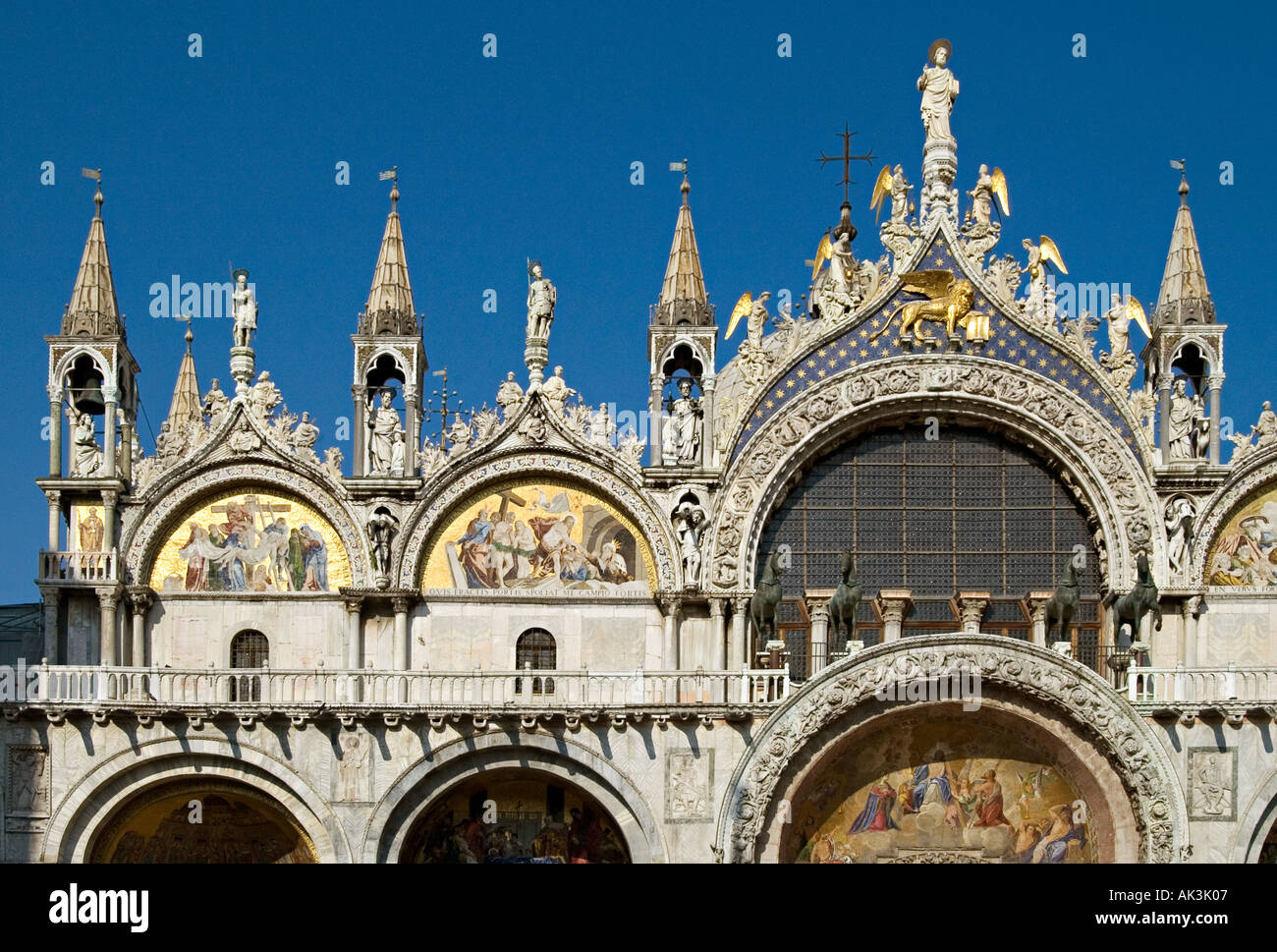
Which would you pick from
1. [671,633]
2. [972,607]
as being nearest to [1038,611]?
[972,607]

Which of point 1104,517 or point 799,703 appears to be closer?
point 799,703

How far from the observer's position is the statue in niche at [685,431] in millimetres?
39750

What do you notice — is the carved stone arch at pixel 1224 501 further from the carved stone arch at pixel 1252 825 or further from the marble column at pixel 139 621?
the marble column at pixel 139 621

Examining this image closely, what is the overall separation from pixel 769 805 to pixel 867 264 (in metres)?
10.2

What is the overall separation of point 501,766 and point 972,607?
8.77 meters

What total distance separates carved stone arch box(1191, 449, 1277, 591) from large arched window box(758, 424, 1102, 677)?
6.15ft

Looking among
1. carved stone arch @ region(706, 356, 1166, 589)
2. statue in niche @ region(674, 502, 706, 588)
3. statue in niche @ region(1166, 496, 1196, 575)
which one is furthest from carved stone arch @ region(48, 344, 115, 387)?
statue in niche @ region(1166, 496, 1196, 575)

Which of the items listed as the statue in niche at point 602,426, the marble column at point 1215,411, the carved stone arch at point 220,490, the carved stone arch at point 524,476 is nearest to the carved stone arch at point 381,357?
the carved stone arch at point 524,476

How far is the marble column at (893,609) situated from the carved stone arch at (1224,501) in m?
5.05

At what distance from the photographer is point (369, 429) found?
4003 centimetres

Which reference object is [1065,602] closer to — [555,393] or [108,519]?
[555,393]
